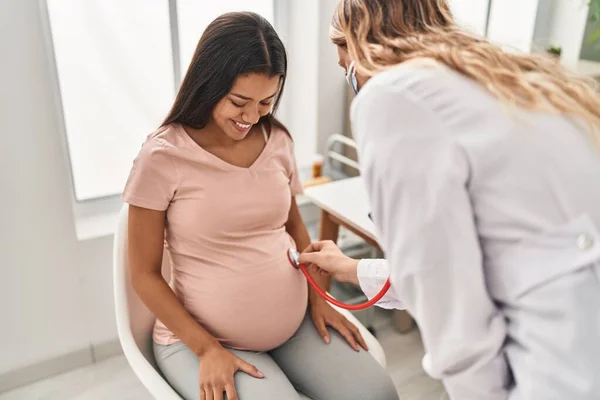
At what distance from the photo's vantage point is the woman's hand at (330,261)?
1.22 meters

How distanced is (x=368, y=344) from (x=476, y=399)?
578mm

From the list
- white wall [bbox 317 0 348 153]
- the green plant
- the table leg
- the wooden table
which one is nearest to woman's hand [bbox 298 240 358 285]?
the wooden table

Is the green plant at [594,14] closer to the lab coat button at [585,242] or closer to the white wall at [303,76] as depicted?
the white wall at [303,76]

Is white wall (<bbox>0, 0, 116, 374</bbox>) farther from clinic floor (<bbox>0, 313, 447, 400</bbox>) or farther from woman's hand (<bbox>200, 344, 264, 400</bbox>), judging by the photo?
woman's hand (<bbox>200, 344, 264, 400</bbox>)

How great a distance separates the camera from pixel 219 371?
1120 millimetres

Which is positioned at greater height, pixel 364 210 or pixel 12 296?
pixel 364 210

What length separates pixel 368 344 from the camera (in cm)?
134

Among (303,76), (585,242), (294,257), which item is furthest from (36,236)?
(585,242)

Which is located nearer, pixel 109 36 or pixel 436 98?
pixel 436 98

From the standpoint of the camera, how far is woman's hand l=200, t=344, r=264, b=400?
1102 millimetres

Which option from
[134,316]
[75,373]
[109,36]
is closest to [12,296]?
[75,373]

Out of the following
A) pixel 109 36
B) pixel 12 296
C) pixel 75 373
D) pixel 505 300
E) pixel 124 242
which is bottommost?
pixel 75 373

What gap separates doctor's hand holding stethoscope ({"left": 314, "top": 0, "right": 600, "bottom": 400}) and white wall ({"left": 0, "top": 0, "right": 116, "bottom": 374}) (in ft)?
3.89

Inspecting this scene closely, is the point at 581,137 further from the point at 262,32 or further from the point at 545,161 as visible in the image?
the point at 262,32
